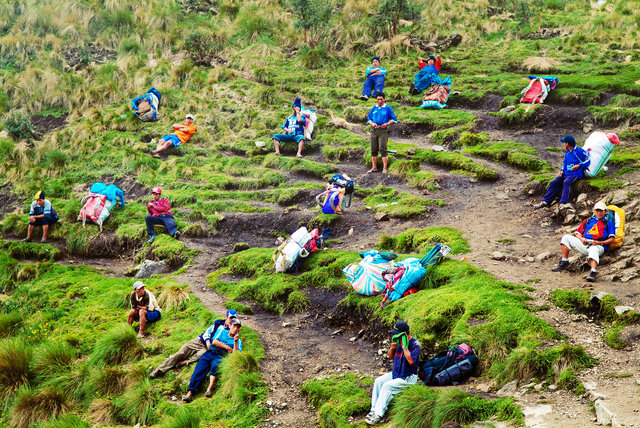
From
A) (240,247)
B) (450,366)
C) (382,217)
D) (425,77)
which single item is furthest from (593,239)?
(425,77)

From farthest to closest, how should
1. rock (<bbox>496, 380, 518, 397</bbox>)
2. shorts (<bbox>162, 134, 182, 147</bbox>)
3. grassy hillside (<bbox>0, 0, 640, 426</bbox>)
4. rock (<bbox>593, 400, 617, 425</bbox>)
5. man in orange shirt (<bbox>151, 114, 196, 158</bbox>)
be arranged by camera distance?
shorts (<bbox>162, 134, 182, 147</bbox>)
man in orange shirt (<bbox>151, 114, 196, 158</bbox>)
grassy hillside (<bbox>0, 0, 640, 426</bbox>)
rock (<bbox>496, 380, 518, 397</bbox>)
rock (<bbox>593, 400, 617, 425</bbox>)

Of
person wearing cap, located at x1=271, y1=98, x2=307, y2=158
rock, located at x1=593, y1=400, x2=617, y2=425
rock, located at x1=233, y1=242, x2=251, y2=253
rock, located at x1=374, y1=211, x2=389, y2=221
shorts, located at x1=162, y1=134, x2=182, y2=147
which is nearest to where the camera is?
rock, located at x1=593, y1=400, x2=617, y2=425

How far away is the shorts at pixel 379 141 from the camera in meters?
16.1

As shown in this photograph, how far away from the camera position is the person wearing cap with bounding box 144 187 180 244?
15.8 m

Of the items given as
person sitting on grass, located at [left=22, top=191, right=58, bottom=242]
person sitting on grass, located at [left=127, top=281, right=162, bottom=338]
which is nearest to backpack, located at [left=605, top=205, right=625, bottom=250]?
person sitting on grass, located at [left=127, top=281, right=162, bottom=338]

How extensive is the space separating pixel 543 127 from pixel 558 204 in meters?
6.26

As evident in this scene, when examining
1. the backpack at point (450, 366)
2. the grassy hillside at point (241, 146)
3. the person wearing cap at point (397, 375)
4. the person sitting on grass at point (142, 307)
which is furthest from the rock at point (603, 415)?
the person sitting on grass at point (142, 307)

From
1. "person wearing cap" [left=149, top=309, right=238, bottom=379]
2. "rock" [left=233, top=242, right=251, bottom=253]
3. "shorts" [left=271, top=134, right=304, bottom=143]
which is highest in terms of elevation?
"shorts" [left=271, top=134, right=304, bottom=143]

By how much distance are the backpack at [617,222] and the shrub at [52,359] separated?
33.9 ft

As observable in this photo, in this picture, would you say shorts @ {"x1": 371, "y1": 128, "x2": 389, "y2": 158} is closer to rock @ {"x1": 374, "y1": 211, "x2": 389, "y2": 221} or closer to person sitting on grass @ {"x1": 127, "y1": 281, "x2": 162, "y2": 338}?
rock @ {"x1": 374, "y1": 211, "x2": 389, "y2": 221}

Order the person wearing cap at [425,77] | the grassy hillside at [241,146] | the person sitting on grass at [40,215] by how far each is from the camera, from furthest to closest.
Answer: the person wearing cap at [425,77] → the person sitting on grass at [40,215] → the grassy hillside at [241,146]

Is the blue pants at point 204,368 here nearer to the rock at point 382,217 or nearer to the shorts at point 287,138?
the rock at point 382,217

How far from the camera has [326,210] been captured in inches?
581

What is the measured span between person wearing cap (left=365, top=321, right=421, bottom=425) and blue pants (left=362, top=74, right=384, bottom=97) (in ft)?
52.0
